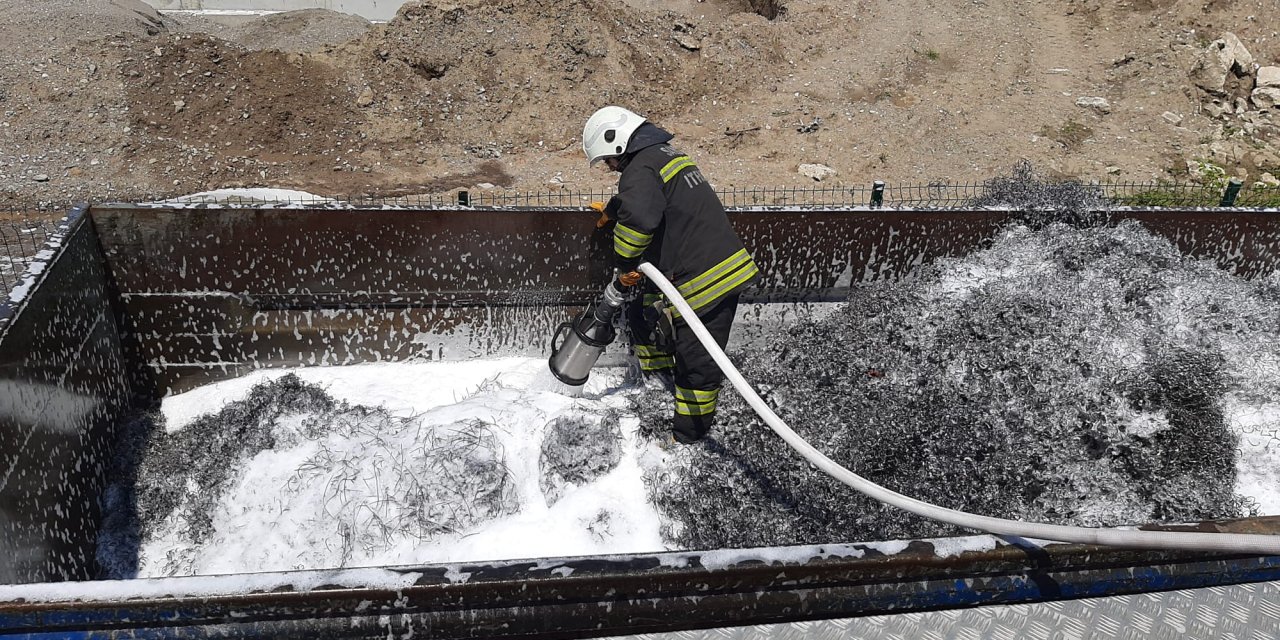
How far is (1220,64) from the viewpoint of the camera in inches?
381

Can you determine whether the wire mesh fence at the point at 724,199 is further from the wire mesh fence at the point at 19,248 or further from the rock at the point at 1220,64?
the rock at the point at 1220,64

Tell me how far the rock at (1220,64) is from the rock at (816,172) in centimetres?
537

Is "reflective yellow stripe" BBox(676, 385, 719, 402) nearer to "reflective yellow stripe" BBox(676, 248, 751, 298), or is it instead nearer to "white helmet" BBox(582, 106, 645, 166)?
"reflective yellow stripe" BBox(676, 248, 751, 298)

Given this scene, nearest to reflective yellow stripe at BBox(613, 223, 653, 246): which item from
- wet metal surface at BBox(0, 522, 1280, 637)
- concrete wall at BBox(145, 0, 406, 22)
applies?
wet metal surface at BBox(0, 522, 1280, 637)

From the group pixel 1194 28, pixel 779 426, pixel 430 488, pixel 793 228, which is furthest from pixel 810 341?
pixel 1194 28

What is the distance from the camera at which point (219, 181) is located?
26.1 feet

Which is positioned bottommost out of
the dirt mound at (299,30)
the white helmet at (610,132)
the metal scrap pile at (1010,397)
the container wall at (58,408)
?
the metal scrap pile at (1010,397)

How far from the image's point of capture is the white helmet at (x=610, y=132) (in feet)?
11.3

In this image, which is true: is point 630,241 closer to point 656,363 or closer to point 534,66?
point 656,363

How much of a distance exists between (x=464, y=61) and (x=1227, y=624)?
9.68 m

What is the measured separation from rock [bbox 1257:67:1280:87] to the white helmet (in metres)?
9.95

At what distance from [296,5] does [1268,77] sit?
1550 cm

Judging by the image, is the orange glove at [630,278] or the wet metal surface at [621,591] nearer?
the wet metal surface at [621,591]

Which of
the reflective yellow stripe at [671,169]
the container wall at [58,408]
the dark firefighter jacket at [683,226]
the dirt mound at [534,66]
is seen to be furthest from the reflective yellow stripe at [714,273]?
the dirt mound at [534,66]
